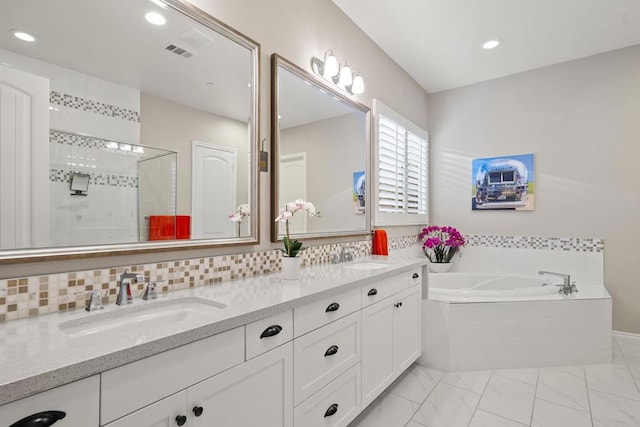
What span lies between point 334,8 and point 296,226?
1730 mm

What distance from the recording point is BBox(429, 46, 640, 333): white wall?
3.09 meters

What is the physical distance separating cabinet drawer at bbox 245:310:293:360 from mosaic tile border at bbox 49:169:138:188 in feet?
2.47

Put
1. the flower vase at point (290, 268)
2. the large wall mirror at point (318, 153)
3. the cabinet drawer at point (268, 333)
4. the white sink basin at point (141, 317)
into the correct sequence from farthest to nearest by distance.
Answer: the large wall mirror at point (318, 153), the flower vase at point (290, 268), the cabinet drawer at point (268, 333), the white sink basin at point (141, 317)

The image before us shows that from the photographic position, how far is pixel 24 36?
1.11 meters

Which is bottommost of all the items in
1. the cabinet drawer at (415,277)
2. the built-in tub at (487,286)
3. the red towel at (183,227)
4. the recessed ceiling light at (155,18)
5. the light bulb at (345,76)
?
the built-in tub at (487,286)

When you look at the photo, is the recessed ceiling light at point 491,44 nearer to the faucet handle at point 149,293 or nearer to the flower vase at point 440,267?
the flower vase at point 440,267

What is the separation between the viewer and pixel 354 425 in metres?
1.87

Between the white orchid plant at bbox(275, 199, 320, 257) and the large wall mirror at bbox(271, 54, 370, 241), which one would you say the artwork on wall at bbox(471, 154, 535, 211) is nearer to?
the large wall mirror at bbox(271, 54, 370, 241)

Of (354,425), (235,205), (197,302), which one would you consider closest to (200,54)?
(235,205)

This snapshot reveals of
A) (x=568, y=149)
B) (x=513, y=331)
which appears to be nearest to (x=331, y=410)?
(x=513, y=331)

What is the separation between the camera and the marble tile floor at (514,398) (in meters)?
1.92

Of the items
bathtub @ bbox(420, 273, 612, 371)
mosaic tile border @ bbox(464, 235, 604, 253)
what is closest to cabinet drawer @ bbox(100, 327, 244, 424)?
bathtub @ bbox(420, 273, 612, 371)

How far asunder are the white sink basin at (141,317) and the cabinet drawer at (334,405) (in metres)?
0.59

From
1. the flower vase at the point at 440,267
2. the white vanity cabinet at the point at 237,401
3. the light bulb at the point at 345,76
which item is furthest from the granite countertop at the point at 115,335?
the flower vase at the point at 440,267
